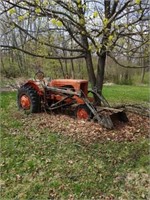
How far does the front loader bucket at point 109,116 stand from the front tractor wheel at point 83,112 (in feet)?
0.71

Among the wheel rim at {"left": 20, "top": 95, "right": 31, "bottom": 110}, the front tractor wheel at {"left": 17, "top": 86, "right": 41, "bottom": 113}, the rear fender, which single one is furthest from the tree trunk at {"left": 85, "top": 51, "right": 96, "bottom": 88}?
the wheel rim at {"left": 20, "top": 95, "right": 31, "bottom": 110}

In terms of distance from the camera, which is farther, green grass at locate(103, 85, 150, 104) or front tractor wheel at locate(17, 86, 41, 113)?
green grass at locate(103, 85, 150, 104)

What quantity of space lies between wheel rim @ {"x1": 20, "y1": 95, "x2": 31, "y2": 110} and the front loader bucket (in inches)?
67.5

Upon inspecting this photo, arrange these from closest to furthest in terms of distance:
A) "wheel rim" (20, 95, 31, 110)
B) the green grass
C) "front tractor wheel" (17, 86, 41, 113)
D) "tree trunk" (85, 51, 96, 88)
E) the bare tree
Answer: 1. the bare tree
2. "front tractor wheel" (17, 86, 41, 113)
3. "wheel rim" (20, 95, 31, 110)
4. "tree trunk" (85, 51, 96, 88)
5. the green grass

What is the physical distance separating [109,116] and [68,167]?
165 centimetres

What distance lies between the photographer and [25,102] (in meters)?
6.25

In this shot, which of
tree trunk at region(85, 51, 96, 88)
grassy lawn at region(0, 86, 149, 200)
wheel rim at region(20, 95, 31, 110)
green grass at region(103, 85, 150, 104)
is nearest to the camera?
grassy lawn at region(0, 86, 149, 200)

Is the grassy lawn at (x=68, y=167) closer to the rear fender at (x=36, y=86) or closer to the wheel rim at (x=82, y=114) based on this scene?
the wheel rim at (x=82, y=114)

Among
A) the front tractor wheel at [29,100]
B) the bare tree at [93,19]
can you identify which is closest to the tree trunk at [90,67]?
the bare tree at [93,19]

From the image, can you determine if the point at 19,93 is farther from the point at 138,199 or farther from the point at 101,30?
the point at 138,199

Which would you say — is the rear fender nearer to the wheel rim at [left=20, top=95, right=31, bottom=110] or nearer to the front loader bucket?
the wheel rim at [left=20, top=95, right=31, bottom=110]

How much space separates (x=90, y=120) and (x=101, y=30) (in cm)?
180

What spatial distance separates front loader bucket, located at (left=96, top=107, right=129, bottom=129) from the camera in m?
5.15

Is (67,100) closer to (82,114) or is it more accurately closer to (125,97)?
(82,114)
